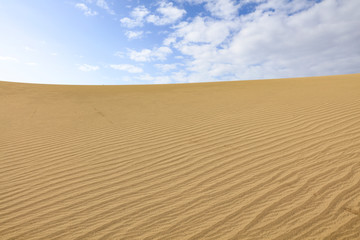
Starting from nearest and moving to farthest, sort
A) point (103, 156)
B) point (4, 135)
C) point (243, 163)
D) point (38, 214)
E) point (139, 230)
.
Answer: point (139, 230), point (38, 214), point (243, 163), point (103, 156), point (4, 135)

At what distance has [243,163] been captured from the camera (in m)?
3.32

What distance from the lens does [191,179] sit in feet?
9.91

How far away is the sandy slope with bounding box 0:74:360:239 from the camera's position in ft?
7.08

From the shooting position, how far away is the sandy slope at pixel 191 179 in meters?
2.16

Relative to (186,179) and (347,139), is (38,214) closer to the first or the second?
(186,179)

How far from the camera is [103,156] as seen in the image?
3.97m

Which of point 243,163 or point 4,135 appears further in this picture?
point 4,135

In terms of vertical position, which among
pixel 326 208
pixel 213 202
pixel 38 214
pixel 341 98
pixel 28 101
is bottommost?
pixel 326 208

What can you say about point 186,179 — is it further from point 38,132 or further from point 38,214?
point 38,132

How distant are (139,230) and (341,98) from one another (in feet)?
22.6

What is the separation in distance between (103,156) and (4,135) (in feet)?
10.8

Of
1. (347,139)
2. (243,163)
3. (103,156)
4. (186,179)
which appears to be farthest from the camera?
(103,156)

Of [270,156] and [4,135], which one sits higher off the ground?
[4,135]

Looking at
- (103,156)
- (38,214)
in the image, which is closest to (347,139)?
(103,156)
